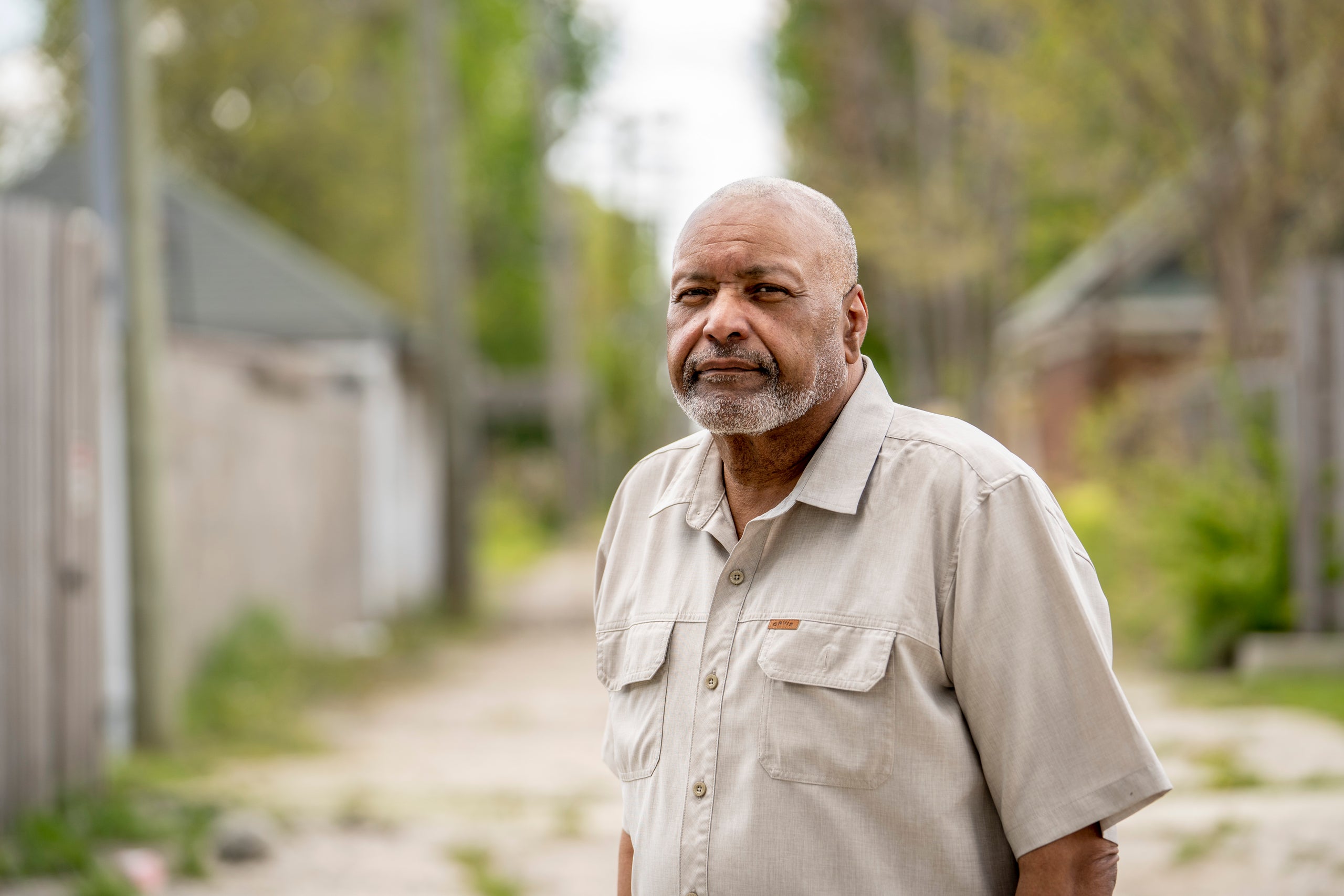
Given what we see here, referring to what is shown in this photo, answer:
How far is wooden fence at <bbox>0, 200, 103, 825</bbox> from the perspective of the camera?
5.99 m

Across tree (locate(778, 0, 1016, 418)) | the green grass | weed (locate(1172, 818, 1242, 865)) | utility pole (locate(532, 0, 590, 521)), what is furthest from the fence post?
utility pole (locate(532, 0, 590, 521))

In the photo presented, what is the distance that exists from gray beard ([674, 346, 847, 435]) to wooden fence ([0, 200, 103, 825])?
15.1ft

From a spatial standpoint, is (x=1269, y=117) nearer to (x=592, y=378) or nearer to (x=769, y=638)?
(x=769, y=638)

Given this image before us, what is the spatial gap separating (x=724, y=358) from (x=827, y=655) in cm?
48

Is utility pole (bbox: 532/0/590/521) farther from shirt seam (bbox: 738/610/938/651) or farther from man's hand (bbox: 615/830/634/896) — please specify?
shirt seam (bbox: 738/610/938/651)

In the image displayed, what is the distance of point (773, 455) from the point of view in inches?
93.0

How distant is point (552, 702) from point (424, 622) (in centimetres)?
556

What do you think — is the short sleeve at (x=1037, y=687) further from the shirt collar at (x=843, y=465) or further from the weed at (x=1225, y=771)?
the weed at (x=1225, y=771)

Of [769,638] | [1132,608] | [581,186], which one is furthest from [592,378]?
[769,638]

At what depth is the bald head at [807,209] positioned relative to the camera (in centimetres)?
228

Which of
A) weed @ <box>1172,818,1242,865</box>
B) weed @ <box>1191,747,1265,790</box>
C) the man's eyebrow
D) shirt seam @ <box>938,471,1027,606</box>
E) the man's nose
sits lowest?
weed @ <box>1191,747,1265,790</box>

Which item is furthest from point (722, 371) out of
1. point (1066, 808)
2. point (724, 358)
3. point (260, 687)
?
point (260, 687)

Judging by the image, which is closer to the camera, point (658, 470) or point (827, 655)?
point (827, 655)

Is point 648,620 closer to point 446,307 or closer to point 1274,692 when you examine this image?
point 1274,692
